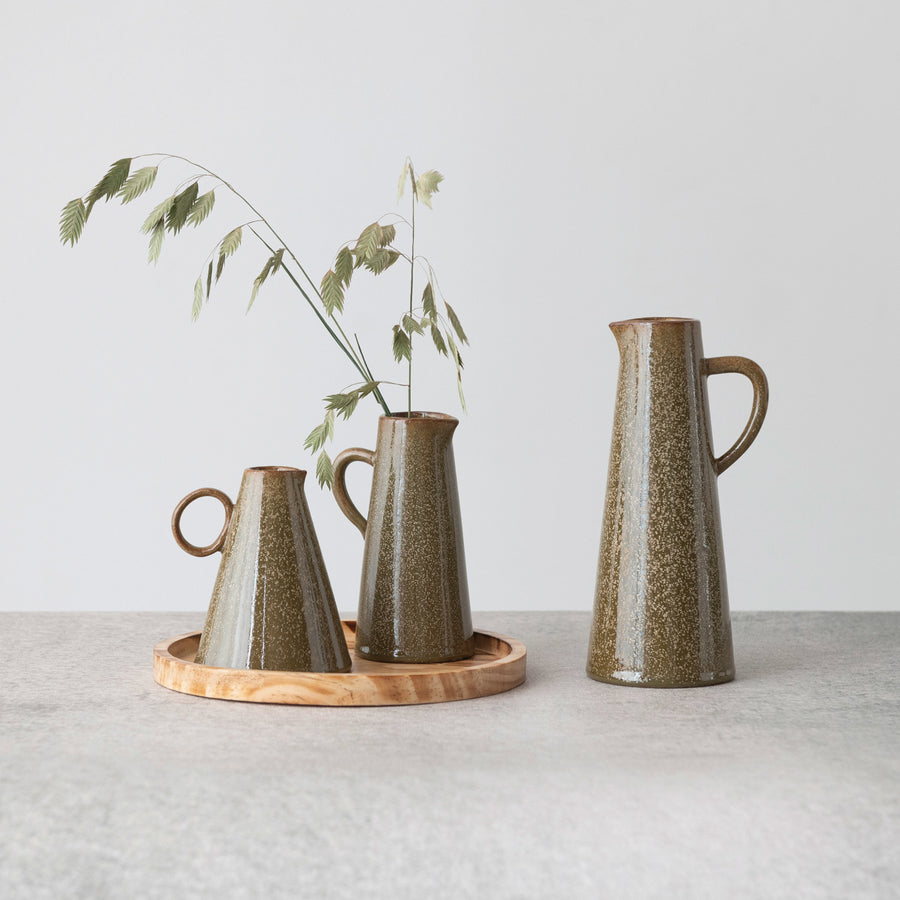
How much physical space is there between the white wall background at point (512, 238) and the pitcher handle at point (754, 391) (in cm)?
117

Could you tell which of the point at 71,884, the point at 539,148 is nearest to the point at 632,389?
the point at 71,884

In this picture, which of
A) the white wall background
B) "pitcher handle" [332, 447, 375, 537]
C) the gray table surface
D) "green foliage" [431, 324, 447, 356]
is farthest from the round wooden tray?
the white wall background

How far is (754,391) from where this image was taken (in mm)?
769

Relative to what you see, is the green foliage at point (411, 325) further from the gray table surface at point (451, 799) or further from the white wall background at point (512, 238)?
the white wall background at point (512, 238)

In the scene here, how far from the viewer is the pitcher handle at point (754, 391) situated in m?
0.76

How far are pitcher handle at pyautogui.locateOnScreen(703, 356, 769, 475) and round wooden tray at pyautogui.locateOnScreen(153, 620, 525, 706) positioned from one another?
20 cm

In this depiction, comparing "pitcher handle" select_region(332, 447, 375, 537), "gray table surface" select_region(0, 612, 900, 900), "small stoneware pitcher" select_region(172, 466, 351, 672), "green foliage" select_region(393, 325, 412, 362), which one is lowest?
"gray table surface" select_region(0, 612, 900, 900)

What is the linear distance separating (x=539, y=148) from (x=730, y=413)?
0.56 m

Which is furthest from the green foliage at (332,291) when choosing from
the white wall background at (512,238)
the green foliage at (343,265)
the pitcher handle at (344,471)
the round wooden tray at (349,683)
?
the white wall background at (512,238)

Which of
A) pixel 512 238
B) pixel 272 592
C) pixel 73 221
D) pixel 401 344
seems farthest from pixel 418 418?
pixel 512 238

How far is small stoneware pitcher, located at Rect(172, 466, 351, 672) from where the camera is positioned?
28.5 inches

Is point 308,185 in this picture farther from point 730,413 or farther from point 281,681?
point 281,681

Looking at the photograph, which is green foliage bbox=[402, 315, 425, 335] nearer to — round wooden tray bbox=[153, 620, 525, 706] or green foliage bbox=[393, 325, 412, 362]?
green foliage bbox=[393, 325, 412, 362]

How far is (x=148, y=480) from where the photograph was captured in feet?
6.68
